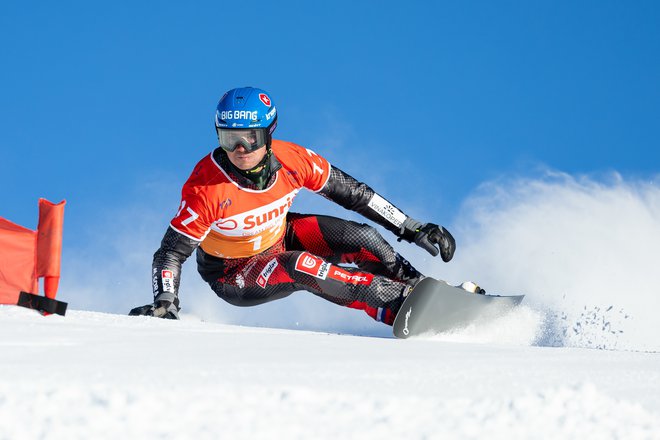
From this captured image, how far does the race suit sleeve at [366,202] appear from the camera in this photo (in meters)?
6.81

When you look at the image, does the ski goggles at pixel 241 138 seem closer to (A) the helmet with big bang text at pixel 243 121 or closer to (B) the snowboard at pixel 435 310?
(A) the helmet with big bang text at pixel 243 121

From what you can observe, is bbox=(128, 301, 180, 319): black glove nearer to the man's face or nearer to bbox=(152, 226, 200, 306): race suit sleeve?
bbox=(152, 226, 200, 306): race suit sleeve

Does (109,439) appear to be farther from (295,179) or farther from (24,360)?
(295,179)

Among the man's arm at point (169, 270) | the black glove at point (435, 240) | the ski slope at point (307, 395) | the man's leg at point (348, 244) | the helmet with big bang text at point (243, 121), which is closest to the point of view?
the ski slope at point (307, 395)

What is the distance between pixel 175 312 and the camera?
5.94 m

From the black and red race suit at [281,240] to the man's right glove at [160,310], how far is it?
51mm

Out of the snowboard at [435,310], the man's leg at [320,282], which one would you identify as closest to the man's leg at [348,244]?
the man's leg at [320,282]

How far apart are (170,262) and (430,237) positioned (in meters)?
2.24

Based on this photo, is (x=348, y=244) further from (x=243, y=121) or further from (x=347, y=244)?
(x=243, y=121)

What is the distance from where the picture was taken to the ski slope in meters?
2.46

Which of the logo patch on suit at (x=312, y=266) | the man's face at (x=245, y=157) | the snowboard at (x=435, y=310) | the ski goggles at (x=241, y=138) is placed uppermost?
the ski goggles at (x=241, y=138)

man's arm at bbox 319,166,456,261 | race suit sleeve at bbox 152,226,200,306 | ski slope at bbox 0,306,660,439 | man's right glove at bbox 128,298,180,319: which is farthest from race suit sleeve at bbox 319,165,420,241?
ski slope at bbox 0,306,660,439

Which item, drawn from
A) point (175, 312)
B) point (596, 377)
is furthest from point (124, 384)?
point (175, 312)

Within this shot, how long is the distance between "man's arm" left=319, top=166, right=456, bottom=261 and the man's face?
845 mm
